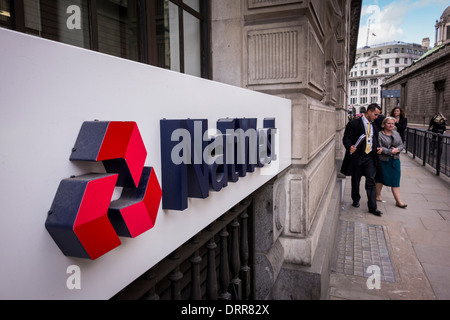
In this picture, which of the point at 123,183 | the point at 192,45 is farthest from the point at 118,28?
the point at 123,183

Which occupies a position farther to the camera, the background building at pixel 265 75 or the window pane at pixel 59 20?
the background building at pixel 265 75

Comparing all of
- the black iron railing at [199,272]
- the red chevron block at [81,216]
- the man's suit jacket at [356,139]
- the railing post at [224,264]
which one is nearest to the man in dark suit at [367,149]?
the man's suit jacket at [356,139]

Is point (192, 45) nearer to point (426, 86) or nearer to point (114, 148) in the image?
point (114, 148)

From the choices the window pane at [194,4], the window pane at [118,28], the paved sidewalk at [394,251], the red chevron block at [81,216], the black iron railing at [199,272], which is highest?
the window pane at [194,4]

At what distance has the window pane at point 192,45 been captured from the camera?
122 inches

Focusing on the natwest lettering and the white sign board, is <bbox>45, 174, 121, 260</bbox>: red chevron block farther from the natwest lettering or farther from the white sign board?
the natwest lettering

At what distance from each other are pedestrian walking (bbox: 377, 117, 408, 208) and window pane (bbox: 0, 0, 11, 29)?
22.9 ft

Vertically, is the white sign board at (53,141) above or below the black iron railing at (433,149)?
above

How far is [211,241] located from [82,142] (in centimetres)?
122

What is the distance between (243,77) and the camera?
11.7ft

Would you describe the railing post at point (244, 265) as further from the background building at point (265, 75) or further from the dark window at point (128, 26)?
the dark window at point (128, 26)

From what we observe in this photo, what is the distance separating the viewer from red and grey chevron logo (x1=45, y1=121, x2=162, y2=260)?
786mm

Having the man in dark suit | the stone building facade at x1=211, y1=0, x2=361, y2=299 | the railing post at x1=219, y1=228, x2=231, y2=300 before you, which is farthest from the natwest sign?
the man in dark suit

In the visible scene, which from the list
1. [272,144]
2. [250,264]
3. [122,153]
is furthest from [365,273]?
[122,153]
